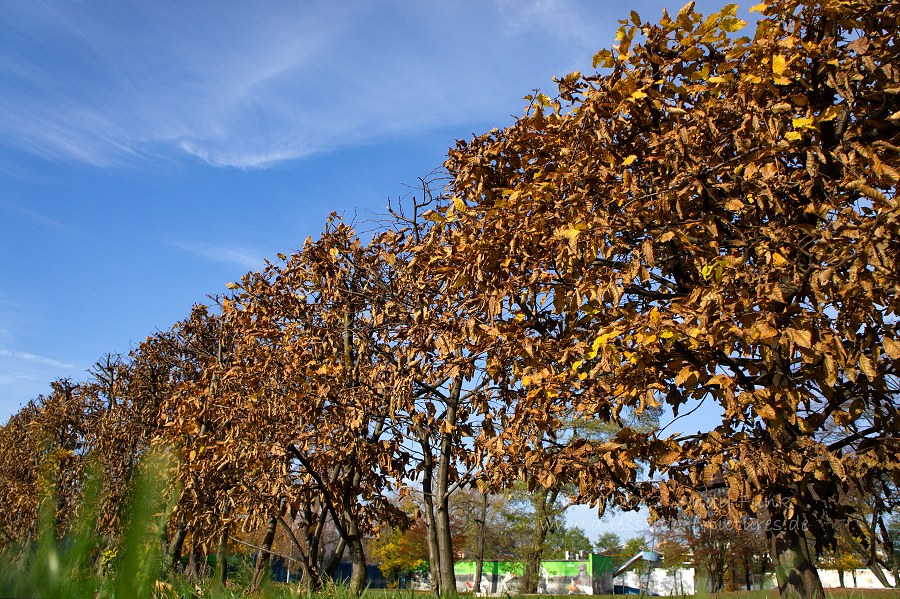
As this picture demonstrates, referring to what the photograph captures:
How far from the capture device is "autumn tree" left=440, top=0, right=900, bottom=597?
14.4ft

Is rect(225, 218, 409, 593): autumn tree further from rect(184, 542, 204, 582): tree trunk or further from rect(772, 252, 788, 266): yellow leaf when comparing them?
rect(772, 252, 788, 266): yellow leaf

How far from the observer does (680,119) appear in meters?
5.41

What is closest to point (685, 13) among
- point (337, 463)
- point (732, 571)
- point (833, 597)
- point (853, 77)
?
point (853, 77)

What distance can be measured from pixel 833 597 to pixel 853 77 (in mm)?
3576

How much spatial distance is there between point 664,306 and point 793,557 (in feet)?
7.38

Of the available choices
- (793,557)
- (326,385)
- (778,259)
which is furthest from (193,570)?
(778,259)

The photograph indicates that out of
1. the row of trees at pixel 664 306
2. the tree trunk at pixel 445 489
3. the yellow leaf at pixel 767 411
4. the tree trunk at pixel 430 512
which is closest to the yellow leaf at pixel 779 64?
the row of trees at pixel 664 306

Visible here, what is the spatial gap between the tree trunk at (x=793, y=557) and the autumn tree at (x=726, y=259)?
2 centimetres

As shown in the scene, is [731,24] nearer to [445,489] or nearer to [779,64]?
[779,64]

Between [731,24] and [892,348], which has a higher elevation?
[731,24]

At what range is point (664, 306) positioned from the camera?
216 inches

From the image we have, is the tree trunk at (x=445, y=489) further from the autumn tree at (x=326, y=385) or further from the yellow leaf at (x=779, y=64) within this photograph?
the yellow leaf at (x=779, y=64)

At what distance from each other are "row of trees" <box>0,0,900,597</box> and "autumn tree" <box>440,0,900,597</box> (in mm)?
24

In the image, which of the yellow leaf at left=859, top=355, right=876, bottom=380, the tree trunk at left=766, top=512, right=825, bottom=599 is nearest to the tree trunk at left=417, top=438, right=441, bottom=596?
the tree trunk at left=766, top=512, right=825, bottom=599
